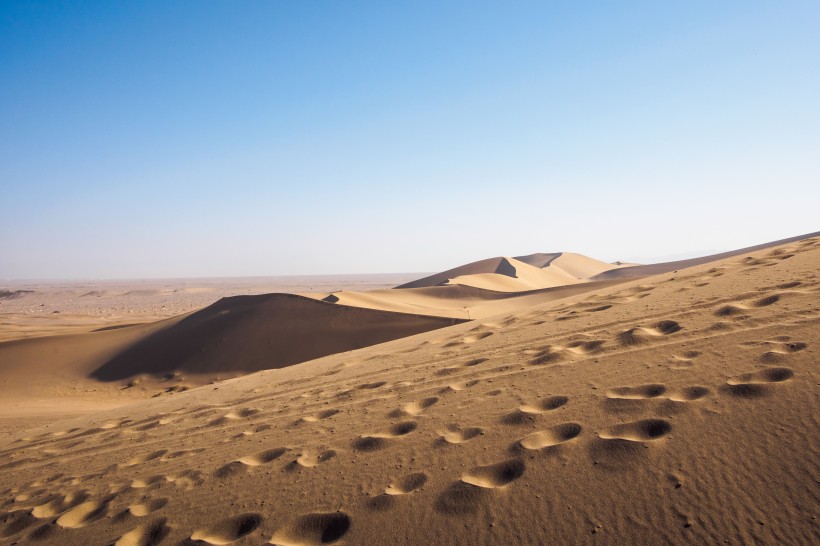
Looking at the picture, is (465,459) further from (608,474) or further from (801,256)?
(801,256)

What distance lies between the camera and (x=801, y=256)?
661 centimetres

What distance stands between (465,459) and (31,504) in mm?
3221

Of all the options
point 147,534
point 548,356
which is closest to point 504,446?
point 548,356

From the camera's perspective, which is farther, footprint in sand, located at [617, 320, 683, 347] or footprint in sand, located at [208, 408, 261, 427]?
footprint in sand, located at [208, 408, 261, 427]

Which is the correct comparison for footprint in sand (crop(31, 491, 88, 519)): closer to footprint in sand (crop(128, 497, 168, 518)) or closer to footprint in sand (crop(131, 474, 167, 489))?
footprint in sand (crop(131, 474, 167, 489))

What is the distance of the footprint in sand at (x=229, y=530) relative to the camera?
2701 mm

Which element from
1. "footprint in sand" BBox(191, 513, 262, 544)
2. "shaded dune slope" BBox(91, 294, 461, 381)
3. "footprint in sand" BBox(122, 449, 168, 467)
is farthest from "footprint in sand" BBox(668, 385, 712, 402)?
"shaded dune slope" BBox(91, 294, 461, 381)

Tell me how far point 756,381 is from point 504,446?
5.00 ft

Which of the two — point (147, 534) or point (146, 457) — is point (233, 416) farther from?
point (147, 534)

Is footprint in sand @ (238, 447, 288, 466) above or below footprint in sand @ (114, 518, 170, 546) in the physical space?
above

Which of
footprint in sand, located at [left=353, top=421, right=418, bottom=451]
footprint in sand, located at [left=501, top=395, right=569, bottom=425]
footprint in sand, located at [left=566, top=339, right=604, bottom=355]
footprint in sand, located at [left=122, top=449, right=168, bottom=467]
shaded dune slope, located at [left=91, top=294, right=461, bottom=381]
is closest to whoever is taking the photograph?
footprint in sand, located at [left=501, top=395, right=569, bottom=425]

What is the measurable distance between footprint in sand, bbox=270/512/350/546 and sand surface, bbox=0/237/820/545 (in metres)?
0.01

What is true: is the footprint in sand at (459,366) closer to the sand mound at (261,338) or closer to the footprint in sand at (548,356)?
the footprint in sand at (548,356)

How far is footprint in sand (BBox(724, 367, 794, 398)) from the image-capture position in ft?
9.41
